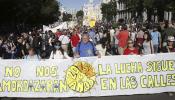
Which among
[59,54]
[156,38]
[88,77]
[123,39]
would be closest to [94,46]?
[59,54]

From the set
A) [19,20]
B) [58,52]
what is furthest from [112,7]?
[58,52]

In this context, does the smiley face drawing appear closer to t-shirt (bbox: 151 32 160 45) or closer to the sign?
the sign

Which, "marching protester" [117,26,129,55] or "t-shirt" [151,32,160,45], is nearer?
"t-shirt" [151,32,160,45]

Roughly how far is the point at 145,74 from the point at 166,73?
0.51 metres

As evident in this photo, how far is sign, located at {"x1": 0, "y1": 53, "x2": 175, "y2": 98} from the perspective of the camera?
13.9 meters

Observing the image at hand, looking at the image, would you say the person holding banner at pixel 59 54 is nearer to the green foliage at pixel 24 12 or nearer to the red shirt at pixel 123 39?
the red shirt at pixel 123 39

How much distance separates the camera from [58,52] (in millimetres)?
15406

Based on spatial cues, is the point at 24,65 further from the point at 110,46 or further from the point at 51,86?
the point at 110,46

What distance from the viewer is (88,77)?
14.0m

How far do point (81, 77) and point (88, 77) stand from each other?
0.55 feet

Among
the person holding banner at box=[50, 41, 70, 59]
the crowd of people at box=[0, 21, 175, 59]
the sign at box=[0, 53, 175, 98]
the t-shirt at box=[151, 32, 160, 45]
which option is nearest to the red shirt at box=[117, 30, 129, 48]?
the crowd of people at box=[0, 21, 175, 59]

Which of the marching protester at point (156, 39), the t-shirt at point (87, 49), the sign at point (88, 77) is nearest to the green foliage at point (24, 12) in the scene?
the marching protester at point (156, 39)

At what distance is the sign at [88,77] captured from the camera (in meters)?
13.9

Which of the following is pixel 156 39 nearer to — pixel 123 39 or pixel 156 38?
pixel 156 38
